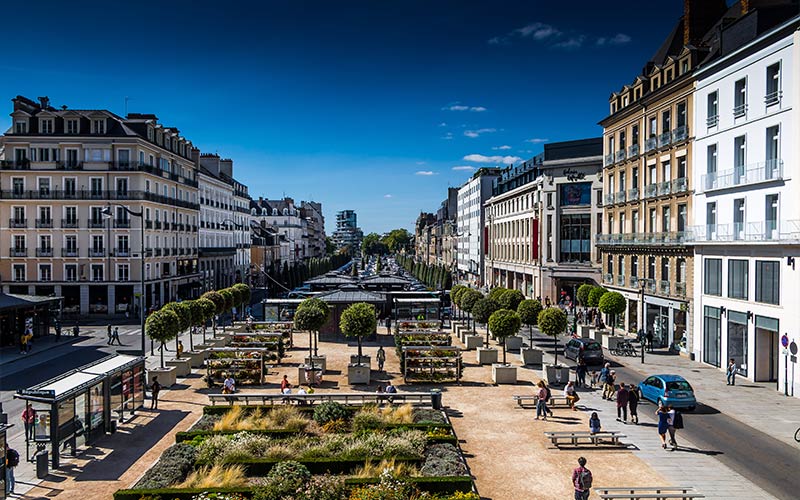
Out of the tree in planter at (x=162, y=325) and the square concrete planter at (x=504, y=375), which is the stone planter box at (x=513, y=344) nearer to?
the square concrete planter at (x=504, y=375)

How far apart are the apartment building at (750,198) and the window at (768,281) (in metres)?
0.05

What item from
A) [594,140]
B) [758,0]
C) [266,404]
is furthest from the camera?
[594,140]

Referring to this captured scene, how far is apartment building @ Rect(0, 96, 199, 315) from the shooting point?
58.8 m

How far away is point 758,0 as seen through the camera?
1473 inches

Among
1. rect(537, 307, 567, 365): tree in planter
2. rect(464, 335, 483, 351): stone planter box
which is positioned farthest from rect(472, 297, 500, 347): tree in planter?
rect(537, 307, 567, 365): tree in planter

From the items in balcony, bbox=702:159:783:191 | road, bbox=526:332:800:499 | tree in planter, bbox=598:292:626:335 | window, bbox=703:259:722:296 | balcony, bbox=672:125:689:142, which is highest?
balcony, bbox=672:125:689:142

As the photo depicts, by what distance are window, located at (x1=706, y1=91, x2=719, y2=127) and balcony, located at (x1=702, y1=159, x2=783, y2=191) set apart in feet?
10.1

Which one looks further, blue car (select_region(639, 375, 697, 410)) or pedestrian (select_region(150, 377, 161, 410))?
pedestrian (select_region(150, 377, 161, 410))

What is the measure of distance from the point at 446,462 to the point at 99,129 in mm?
57193

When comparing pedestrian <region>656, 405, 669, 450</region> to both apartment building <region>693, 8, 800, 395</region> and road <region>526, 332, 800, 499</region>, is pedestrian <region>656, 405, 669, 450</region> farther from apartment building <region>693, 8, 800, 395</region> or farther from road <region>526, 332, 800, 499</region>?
apartment building <region>693, 8, 800, 395</region>

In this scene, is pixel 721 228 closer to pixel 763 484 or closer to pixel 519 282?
pixel 763 484

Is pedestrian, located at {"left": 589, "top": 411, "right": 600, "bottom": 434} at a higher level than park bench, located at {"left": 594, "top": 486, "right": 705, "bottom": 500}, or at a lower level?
higher

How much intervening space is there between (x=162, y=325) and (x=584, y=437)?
71.8 feet

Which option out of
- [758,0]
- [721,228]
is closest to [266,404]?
[721,228]
